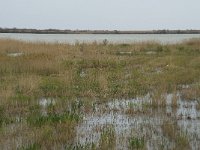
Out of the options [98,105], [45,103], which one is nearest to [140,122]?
[98,105]

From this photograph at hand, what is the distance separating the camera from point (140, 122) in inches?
396

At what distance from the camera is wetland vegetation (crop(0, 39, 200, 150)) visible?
838 centimetres

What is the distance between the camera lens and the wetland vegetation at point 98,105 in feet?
27.5

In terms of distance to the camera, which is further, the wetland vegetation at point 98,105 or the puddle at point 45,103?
the puddle at point 45,103

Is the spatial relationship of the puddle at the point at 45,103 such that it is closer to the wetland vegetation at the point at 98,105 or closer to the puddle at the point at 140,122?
the wetland vegetation at the point at 98,105

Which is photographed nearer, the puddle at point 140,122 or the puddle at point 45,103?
the puddle at point 140,122

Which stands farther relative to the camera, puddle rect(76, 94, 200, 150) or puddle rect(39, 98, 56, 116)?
puddle rect(39, 98, 56, 116)

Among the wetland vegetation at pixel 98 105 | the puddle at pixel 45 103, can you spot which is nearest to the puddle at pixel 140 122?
the wetland vegetation at pixel 98 105

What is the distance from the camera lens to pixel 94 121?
10.2 m

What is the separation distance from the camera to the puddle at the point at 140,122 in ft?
27.4

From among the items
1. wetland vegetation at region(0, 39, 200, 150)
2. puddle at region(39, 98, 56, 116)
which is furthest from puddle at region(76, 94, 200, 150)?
puddle at region(39, 98, 56, 116)

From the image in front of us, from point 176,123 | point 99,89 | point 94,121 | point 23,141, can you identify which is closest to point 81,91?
point 99,89

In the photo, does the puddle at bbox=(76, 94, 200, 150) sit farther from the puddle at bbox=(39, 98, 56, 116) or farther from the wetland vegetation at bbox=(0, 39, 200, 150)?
the puddle at bbox=(39, 98, 56, 116)

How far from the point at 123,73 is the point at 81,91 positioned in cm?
471
